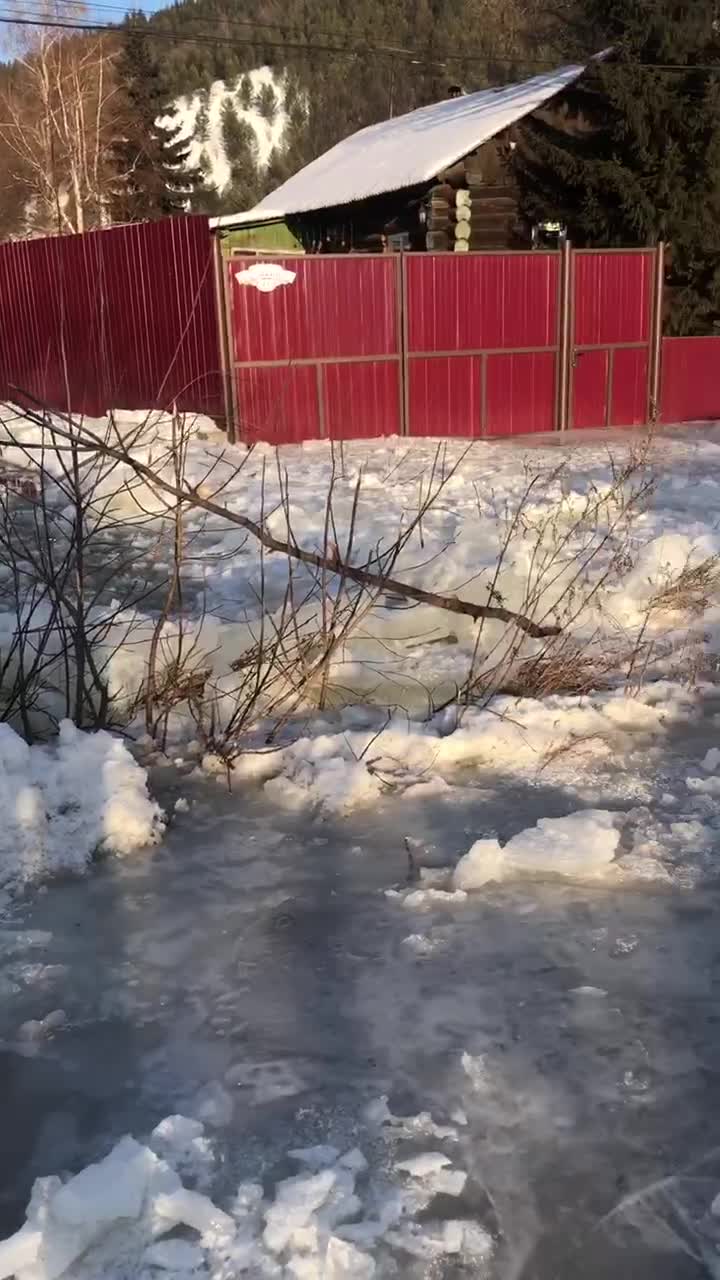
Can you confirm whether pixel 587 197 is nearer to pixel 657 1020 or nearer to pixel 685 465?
pixel 685 465

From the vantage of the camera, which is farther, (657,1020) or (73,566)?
(73,566)

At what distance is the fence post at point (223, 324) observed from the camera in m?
12.1

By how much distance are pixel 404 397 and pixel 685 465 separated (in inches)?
153

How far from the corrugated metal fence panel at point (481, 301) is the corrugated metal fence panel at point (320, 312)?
370 mm

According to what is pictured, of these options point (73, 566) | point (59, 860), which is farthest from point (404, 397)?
point (59, 860)

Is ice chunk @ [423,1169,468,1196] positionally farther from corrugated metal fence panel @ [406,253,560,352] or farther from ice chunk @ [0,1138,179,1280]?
corrugated metal fence panel @ [406,253,560,352]

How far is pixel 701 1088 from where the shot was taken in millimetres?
2326

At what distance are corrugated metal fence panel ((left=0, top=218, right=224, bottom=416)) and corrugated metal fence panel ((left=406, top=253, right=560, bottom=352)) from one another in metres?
2.62

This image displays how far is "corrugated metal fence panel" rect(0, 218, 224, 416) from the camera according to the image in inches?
495

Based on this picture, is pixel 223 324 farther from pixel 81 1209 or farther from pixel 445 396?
pixel 81 1209

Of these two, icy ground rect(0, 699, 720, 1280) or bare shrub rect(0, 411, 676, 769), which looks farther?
bare shrub rect(0, 411, 676, 769)

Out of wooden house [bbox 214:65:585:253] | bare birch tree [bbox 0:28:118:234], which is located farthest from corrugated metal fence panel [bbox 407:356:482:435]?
bare birch tree [bbox 0:28:118:234]

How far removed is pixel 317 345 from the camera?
1298 cm

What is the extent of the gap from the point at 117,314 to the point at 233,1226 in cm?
1316
